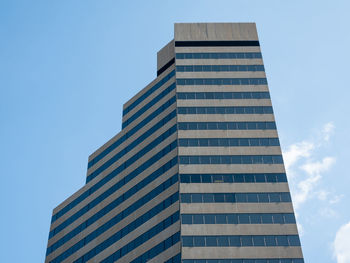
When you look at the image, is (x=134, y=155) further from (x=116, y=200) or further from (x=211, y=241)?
(x=211, y=241)

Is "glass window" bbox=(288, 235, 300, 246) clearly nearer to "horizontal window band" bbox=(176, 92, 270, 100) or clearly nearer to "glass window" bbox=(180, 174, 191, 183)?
"glass window" bbox=(180, 174, 191, 183)

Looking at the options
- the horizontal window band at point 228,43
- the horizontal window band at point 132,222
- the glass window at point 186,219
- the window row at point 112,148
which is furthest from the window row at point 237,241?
the horizontal window band at point 228,43

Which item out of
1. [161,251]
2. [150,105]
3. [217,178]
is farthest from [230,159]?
[150,105]

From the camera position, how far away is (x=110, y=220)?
88562 mm

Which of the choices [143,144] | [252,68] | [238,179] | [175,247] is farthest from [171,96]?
[175,247]

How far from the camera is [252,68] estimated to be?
95.9 metres

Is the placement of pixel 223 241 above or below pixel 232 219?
below

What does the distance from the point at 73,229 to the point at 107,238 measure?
40.3 feet

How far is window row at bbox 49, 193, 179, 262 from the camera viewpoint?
79.7 metres

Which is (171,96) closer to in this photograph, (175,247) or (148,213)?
(148,213)

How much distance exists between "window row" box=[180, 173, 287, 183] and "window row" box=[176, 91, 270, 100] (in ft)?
56.0

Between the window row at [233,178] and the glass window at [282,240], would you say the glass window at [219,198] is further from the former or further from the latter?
the glass window at [282,240]

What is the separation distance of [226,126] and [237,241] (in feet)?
71.9

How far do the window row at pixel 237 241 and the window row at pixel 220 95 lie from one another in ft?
92.0
